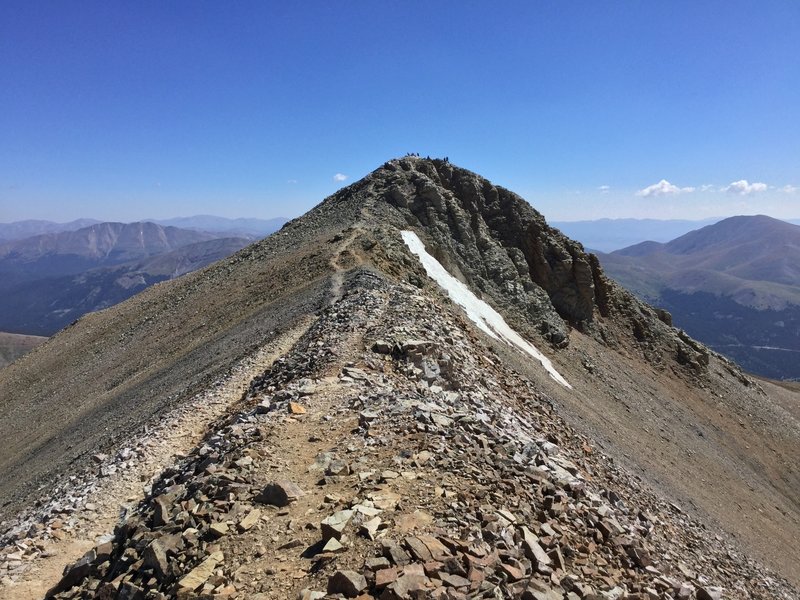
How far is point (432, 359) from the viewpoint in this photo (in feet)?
60.3

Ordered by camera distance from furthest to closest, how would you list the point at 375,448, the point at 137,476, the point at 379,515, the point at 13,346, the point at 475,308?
1. the point at 13,346
2. the point at 475,308
3. the point at 137,476
4. the point at 375,448
5. the point at 379,515

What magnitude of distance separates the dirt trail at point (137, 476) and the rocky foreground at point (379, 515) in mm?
672

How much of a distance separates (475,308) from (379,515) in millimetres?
32069

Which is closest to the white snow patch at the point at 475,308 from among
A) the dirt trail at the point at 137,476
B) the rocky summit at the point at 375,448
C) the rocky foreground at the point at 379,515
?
the rocky summit at the point at 375,448

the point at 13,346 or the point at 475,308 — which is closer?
the point at 475,308

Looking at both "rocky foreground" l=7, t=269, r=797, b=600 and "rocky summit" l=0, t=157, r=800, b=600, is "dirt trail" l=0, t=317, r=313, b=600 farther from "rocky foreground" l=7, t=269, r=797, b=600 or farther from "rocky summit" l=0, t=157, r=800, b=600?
"rocky foreground" l=7, t=269, r=797, b=600

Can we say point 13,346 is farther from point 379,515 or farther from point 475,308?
point 379,515

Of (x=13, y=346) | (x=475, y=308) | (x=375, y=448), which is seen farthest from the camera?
(x=13, y=346)

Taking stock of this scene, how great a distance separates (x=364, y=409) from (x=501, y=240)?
42931 mm

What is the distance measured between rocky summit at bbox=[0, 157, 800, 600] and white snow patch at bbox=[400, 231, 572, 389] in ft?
1.18

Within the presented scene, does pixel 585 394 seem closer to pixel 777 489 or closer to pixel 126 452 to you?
pixel 777 489

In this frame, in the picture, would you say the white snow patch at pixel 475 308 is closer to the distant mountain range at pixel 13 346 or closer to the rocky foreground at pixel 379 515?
the rocky foreground at pixel 379 515

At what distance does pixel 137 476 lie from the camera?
1511cm

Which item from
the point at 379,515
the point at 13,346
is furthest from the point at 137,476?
the point at 13,346
